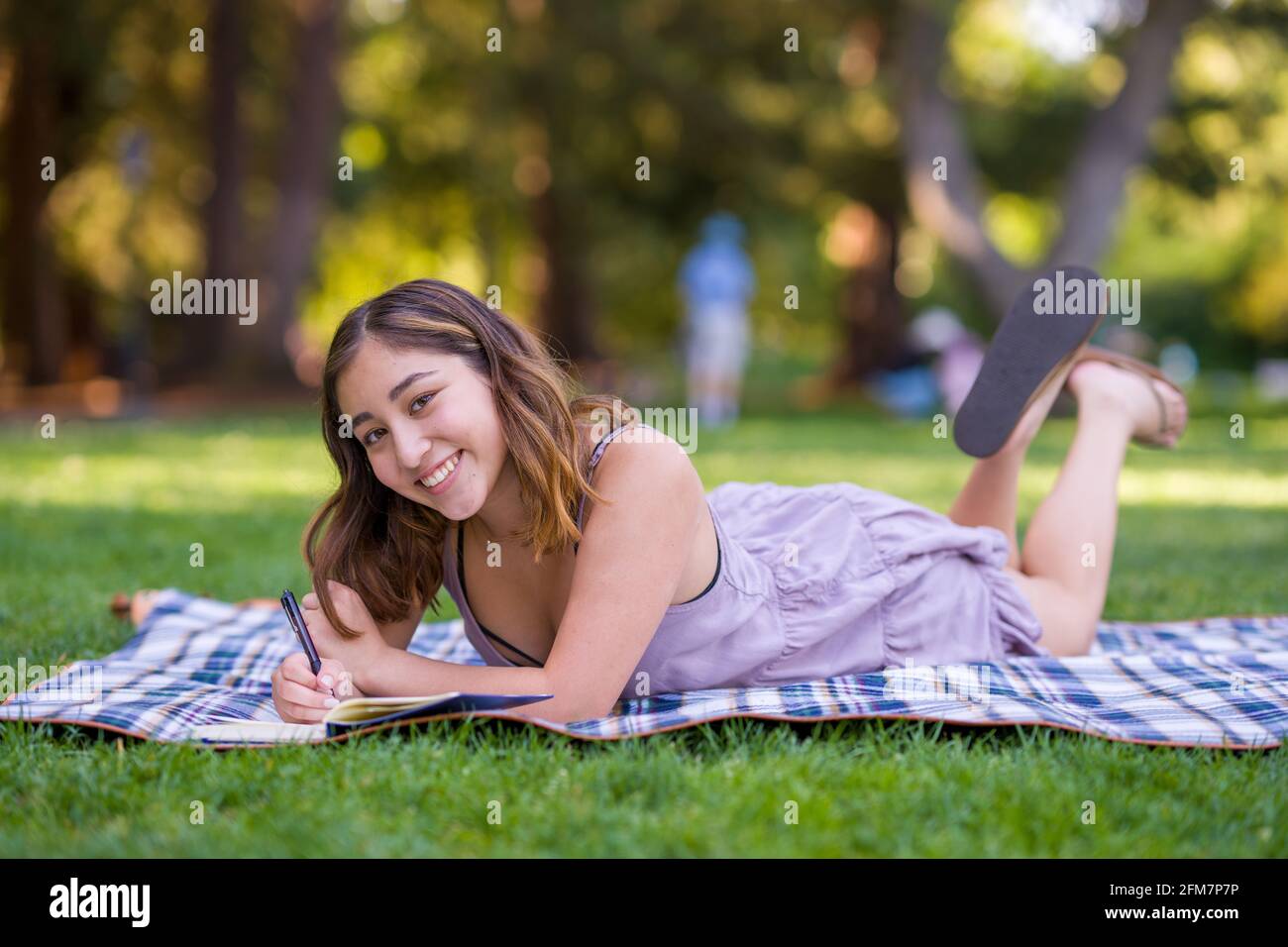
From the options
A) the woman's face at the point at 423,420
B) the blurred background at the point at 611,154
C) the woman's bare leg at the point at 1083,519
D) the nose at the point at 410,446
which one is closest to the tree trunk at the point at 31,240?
the blurred background at the point at 611,154

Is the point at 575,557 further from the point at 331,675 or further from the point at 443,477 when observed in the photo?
the point at 331,675

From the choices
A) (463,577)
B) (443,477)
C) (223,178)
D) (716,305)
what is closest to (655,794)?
(443,477)

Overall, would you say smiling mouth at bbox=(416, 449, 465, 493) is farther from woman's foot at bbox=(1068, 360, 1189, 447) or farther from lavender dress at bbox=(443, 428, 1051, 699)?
woman's foot at bbox=(1068, 360, 1189, 447)

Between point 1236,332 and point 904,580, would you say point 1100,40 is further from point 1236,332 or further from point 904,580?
point 1236,332

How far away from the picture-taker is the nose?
2.49 meters

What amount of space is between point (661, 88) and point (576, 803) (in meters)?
15.0

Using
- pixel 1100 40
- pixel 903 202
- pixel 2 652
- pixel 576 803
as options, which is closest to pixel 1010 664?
pixel 576 803

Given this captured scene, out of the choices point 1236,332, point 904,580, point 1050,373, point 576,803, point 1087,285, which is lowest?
point 576,803

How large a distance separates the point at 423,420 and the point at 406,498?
40 centimetres

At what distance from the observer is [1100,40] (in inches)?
584

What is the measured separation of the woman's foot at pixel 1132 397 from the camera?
3.91 metres

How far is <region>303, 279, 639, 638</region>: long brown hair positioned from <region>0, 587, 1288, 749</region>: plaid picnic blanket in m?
0.41

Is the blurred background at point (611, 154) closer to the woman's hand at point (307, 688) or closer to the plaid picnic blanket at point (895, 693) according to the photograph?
the plaid picnic blanket at point (895, 693)

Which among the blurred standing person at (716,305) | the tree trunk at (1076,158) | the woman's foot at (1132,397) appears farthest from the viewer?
the tree trunk at (1076,158)
